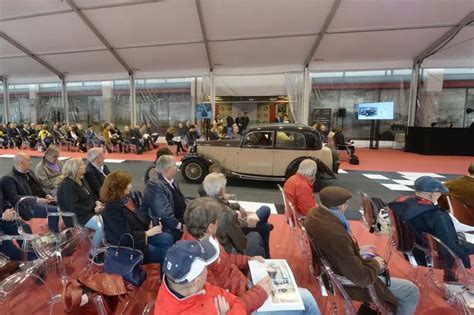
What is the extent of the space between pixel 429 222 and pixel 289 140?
157 inches

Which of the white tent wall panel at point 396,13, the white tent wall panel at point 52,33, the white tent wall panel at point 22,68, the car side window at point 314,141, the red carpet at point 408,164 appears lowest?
the red carpet at point 408,164

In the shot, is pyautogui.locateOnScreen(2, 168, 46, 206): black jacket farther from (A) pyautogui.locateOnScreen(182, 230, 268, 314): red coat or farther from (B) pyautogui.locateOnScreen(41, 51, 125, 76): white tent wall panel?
(B) pyautogui.locateOnScreen(41, 51, 125, 76): white tent wall panel

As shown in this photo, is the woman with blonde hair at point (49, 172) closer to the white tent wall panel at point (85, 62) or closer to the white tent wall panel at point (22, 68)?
the white tent wall panel at point (85, 62)

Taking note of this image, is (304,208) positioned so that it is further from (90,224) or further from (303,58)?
(303,58)

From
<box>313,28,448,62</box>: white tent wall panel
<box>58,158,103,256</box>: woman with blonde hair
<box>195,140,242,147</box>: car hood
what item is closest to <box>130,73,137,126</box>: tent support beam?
<box>313,28,448,62</box>: white tent wall panel

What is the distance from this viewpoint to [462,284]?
2.10 metres

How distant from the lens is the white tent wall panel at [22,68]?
42.8 feet

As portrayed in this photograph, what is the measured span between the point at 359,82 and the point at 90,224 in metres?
14.6

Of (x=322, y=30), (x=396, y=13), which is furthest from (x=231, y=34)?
(x=396, y=13)

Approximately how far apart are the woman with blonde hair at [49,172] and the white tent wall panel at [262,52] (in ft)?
27.6

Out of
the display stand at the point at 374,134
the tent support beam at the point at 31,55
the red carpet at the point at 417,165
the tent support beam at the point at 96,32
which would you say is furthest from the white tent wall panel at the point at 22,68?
the display stand at the point at 374,134

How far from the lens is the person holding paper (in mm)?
1734

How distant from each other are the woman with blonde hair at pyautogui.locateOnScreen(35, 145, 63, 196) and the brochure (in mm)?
3295

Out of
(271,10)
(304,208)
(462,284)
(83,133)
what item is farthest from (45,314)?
(83,133)
